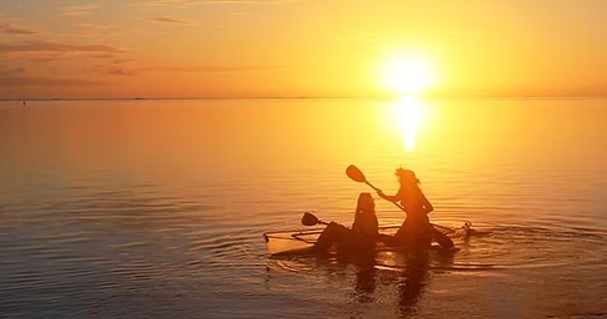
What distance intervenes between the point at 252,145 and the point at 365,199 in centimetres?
4266

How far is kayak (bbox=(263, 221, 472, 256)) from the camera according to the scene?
1819cm

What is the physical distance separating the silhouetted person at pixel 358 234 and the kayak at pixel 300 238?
342mm

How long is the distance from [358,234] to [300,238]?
5.56 feet

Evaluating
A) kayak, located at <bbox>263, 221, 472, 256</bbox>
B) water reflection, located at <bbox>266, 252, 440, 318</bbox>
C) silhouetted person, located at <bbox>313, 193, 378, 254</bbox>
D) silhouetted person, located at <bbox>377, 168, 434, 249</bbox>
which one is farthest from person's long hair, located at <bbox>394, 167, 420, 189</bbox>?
water reflection, located at <bbox>266, 252, 440, 318</bbox>

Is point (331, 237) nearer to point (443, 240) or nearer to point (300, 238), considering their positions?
point (300, 238)

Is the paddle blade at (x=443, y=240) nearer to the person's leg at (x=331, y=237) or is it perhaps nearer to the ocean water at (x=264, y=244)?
the ocean water at (x=264, y=244)

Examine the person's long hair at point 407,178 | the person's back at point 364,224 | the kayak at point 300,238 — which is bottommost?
the kayak at point 300,238

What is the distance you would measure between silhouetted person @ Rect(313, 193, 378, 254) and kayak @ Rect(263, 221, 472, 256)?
342 millimetres

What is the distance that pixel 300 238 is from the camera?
758 inches

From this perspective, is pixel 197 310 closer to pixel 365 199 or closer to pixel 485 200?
pixel 365 199

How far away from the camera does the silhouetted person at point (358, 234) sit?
59.2 ft

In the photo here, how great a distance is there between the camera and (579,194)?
29.8 metres

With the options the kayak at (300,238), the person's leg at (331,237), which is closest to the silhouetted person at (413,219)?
the kayak at (300,238)

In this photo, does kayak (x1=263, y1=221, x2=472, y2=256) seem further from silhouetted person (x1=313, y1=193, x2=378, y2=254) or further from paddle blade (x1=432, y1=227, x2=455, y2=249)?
paddle blade (x1=432, y1=227, x2=455, y2=249)
